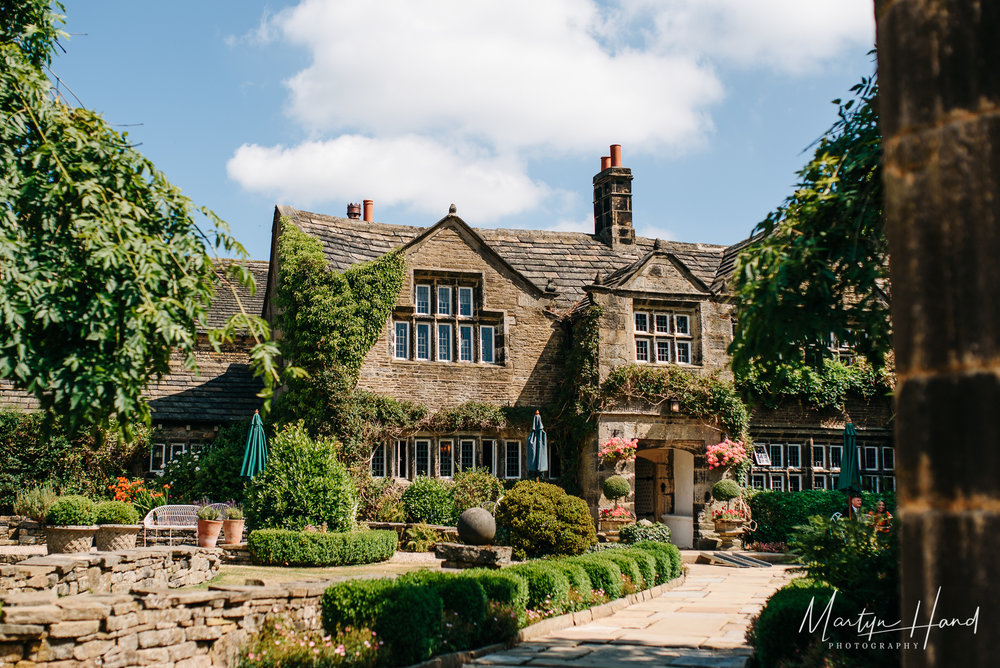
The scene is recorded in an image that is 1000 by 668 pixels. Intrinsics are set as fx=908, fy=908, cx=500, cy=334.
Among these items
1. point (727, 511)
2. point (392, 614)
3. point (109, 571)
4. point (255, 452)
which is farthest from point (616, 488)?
point (392, 614)

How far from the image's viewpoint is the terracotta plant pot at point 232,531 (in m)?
17.8

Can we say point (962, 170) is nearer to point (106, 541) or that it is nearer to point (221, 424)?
point (106, 541)

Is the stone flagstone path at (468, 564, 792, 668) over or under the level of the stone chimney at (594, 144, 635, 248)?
under

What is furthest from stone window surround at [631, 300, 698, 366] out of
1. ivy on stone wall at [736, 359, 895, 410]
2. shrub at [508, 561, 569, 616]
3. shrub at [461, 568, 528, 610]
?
shrub at [461, 568, 528, 610]

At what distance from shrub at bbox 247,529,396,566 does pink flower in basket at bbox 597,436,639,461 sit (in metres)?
7.03

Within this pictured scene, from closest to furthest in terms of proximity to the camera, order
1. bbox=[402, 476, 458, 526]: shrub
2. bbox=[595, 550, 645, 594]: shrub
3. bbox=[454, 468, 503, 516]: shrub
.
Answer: bbox=[595, 550, 645, 594]: shrub < bbox=[402, 476, 458, 526]: shrub < bbox=[454, 468, 503, 516]: shrub

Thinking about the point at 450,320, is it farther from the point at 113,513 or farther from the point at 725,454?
the point at 113,513

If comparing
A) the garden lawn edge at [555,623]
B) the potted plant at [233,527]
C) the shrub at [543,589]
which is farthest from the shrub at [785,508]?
the potted plant at [233,527]

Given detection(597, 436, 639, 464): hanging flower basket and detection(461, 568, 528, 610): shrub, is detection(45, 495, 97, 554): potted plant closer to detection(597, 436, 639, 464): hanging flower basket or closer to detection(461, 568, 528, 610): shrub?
detection(461, 568, 528, 610): shrub

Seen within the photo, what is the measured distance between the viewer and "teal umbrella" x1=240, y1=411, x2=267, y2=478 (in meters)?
19.3

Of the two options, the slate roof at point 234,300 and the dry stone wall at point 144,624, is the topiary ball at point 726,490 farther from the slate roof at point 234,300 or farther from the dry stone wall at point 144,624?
the slate roof at point 234,300

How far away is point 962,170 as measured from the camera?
284 centimetres

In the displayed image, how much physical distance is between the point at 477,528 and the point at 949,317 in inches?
545

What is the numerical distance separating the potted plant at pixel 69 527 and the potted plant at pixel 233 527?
271 centimetres
